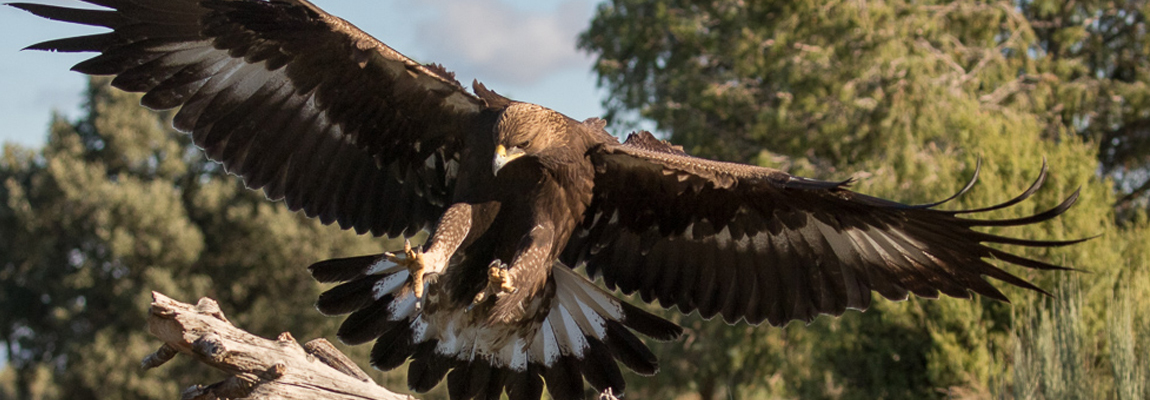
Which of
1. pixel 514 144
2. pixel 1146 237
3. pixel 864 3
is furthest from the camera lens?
pixel 864 3

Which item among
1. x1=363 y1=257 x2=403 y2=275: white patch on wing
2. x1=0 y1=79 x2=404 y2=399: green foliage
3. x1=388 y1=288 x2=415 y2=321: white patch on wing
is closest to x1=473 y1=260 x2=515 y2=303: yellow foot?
x1=363 y1=257 x2=403 y2=275: white patch on wing

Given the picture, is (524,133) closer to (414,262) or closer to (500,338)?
(414,262)

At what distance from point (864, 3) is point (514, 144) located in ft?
33.9

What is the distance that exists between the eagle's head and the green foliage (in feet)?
59.4

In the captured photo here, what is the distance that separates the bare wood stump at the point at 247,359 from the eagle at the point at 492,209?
0.56 meters

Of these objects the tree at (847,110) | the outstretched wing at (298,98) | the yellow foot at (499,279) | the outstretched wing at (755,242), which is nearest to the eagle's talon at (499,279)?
the yellow foot at (499,279)

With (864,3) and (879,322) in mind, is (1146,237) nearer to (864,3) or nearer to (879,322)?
(879,322)

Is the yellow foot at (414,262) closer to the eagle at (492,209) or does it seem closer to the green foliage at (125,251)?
the eagle at (492,209)

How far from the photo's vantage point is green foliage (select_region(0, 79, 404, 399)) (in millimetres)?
24406

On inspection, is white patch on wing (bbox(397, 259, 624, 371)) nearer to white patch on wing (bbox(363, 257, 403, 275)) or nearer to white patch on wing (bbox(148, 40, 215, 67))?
white patch on wing (bbox(363, 257, 403, 275))

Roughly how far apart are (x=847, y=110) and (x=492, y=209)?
391 inches

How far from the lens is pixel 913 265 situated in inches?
186

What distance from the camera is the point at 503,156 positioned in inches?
169

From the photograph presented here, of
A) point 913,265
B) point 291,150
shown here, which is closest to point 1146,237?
point 913,265
